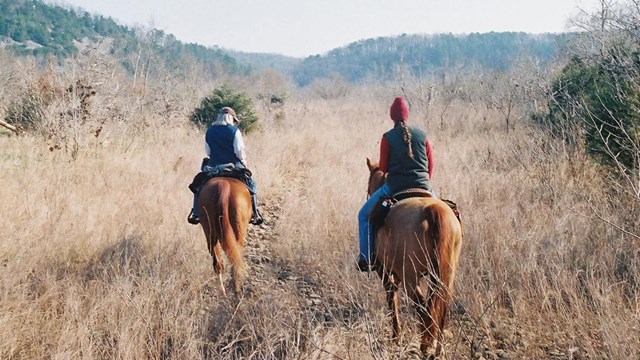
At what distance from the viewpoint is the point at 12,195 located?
5578 mm

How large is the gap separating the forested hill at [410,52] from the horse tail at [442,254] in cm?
11002

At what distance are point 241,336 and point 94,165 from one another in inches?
257

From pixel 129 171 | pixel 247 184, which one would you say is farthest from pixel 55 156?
pixel 247 184

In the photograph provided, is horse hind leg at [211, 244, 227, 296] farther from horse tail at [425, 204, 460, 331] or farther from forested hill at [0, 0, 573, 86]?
forested hill at [0, 0, 573, 86]

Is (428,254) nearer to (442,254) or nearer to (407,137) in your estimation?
(442,254)

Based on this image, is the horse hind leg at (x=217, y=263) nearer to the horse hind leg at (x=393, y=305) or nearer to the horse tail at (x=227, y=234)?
the horse tail at (x=227, y=234)

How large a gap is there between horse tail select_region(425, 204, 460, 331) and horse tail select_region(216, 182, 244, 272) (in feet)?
6.79

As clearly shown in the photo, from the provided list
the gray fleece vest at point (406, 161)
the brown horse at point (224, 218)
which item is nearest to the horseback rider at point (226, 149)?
the brown horse at point (224, 218)

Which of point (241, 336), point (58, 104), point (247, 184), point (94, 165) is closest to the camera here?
point (241, 336)

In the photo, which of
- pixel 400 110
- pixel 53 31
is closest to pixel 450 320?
pixel 400 110

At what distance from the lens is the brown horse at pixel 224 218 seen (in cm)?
427

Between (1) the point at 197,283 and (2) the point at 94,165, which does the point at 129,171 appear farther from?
(1) the point at 197,283

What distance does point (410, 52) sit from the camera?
138 m

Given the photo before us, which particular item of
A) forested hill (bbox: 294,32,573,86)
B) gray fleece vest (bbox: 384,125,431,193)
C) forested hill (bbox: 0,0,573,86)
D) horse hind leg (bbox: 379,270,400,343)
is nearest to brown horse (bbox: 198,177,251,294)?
horse hind leg (bbox: 379,270,400,343)
